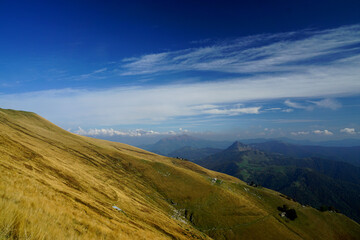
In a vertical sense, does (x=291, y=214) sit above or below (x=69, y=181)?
below

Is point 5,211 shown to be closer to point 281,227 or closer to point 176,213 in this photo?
point 176,213

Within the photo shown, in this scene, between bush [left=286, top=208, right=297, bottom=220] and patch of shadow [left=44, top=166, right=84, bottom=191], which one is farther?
bush [left=286, top=208, right=297, bottom=220]

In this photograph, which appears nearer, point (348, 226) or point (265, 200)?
point (348, 226)

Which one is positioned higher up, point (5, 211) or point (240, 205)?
point (5, 211)

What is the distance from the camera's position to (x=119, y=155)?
164125 mm

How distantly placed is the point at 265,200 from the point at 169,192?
85554mm

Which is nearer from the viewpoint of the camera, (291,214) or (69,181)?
(69,181)

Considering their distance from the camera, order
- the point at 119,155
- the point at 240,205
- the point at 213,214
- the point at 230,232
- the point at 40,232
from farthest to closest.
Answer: the point at 119,155 < the point at 240,205 < the point at 213,214 < the point at 230,232 < the point at 40,232

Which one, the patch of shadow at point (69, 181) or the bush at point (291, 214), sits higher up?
the patch of shadow at point (69, 181)

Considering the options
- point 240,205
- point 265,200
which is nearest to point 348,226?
point 265,200

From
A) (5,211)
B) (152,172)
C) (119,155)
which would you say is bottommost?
Answer: (152,172)

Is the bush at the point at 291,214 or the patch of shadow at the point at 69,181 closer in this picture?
the patch of shadow at the point at 69,181

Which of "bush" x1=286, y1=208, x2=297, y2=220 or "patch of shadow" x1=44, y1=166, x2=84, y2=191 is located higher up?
"patch of shadow" x1=44, y1=166, x2=84, y2=191

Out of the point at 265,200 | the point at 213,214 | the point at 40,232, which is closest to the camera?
the point at 40,232
